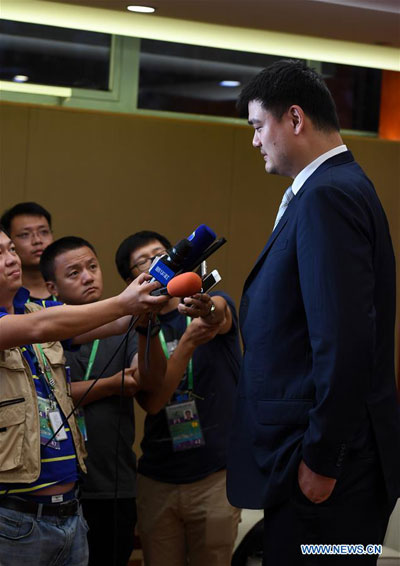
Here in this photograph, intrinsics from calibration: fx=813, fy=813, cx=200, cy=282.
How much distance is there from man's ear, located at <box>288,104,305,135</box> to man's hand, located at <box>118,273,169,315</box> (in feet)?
1.77

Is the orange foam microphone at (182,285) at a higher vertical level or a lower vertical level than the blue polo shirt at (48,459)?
higher

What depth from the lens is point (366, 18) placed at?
3910mm

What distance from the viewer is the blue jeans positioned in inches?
88.7

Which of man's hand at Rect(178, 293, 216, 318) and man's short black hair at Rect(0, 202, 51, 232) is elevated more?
man's short black hair at Rect(0, 202, 51, 232)

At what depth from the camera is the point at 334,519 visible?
1.98 meters

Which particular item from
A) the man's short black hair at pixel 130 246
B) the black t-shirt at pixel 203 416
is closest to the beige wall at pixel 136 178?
the man's short black hair at pixel 130 246

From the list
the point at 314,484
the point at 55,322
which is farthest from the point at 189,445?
the point at 314,484

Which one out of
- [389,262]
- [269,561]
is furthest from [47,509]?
[389,262]

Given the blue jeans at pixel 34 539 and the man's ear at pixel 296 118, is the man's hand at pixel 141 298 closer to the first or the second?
the man's ear at pixel 296 118

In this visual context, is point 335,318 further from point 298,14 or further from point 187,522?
point 298,14

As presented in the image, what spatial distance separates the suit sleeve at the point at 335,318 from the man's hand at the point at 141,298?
40 cm

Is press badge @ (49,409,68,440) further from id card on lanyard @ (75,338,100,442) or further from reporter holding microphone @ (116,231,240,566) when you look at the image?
reporter holding microphone @ (116,231,240,566)

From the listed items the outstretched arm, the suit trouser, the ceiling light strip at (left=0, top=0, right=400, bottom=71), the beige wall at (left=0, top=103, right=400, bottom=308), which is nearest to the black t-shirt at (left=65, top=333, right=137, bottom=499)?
the suit trouser

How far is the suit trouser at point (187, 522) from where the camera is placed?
118 inches
